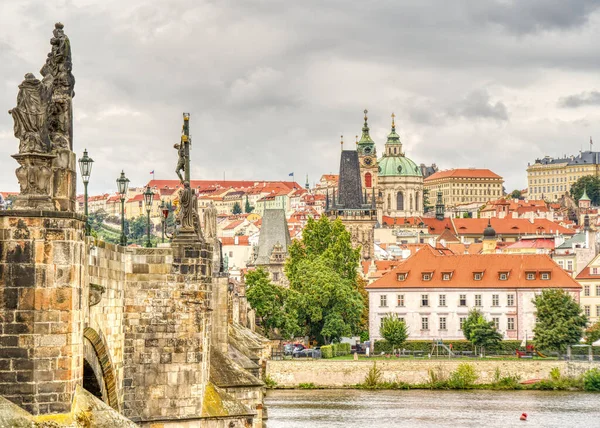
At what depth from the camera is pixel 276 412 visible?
216ft

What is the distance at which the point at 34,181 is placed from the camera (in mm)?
15938

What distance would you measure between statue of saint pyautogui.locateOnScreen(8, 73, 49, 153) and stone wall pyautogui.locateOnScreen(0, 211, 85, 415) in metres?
0.87

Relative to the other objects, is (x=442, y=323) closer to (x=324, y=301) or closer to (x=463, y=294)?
(x=463, y=294)

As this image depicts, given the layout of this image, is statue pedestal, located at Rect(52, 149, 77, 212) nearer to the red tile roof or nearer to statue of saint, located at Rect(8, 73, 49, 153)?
statue of saint, located at Rect(8, 73, 49, 153)

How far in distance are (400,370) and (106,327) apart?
211 feet

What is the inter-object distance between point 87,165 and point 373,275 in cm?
10608

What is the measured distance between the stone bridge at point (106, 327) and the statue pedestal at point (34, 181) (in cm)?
17

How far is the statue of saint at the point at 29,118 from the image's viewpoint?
52.7 ft

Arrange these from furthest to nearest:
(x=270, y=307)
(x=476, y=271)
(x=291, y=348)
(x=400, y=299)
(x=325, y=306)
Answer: (x=476, y=271) < (x=400, y=299) < (x=325, y=306) < (x=270, y=307) < (x=291, y=348)

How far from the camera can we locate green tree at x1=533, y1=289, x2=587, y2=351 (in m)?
91.0

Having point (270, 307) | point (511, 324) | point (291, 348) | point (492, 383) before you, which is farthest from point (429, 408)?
point (511, 324)

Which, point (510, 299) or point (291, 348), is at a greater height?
point (510, 299)

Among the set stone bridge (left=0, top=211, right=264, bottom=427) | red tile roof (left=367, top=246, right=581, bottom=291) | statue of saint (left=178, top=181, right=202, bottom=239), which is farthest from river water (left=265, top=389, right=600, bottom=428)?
stone bridge (left=0, top=211, right=264, bottom=427)

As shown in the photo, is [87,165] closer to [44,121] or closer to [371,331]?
[44,121]
